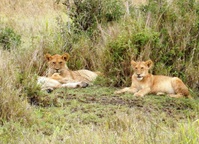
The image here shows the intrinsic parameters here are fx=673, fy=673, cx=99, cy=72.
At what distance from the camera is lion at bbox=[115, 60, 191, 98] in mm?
10297

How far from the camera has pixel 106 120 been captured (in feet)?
25.6

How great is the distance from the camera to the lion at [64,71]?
11.4m

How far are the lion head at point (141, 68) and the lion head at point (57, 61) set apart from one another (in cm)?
159

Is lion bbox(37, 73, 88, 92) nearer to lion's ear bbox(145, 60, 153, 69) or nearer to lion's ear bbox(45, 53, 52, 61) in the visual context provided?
lion's ear bbox(45, 53, 52, 61)

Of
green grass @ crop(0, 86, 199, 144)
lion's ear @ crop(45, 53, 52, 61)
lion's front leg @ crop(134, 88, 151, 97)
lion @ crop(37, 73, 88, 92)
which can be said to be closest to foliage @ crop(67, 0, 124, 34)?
lion's ear @ crop(45, 53, 52, 61)

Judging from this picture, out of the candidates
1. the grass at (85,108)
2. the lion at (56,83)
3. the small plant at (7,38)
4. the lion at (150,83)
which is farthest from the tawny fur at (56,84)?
the small plant at (7,38)

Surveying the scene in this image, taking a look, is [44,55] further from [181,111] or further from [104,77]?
[181,111]

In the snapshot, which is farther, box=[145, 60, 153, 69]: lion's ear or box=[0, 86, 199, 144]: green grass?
box=[145, 60, 153, 69]: lion's ear

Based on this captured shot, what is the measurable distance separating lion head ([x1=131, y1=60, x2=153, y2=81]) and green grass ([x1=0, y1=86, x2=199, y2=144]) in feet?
1.38

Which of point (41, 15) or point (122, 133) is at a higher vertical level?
point (41, 15)

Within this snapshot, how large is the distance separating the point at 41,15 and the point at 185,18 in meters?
8.24

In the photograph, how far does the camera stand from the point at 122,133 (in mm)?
6609

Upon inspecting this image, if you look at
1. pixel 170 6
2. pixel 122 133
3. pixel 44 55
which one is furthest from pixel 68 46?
pixel 122 133

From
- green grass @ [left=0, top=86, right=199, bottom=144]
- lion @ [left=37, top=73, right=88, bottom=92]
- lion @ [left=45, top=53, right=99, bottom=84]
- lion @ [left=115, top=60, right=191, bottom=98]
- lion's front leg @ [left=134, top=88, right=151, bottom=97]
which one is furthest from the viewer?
lion @ [left=45, top=53, right=99, bottom=84]
